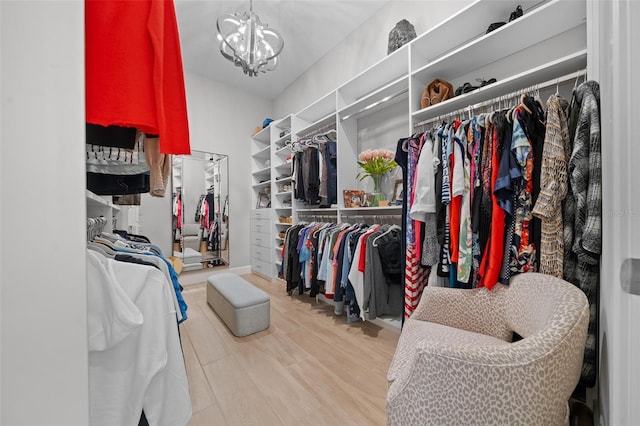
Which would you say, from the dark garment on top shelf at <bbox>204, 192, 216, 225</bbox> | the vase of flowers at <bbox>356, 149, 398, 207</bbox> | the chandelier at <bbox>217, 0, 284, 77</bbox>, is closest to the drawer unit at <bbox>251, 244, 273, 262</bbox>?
the dark garment on top shelf at <bbox>204, 192, 216, 225</bbox>

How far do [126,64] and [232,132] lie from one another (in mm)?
3940

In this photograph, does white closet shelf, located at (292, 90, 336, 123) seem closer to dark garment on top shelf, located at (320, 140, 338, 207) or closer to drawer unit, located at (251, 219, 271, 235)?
dark garment on top shelf, located at (320, 140, 338, 207)

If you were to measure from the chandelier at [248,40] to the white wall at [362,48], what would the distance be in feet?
3.76

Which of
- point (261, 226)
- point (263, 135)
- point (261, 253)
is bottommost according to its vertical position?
point (261, 253)

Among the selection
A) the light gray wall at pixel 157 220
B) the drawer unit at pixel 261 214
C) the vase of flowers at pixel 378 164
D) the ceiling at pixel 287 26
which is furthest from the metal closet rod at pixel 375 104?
the light gray wall at pixel 157 220

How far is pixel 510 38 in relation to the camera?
5.57 feet

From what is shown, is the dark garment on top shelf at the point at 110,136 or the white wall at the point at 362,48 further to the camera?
the white wall at the point at 362,48

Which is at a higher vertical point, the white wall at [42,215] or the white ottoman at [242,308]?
the white wall at [42,215]

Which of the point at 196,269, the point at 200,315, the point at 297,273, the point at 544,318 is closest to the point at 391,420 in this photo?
the point at 544,318

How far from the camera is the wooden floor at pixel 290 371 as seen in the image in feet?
4.44

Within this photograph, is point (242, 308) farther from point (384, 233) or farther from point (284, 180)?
point (284, 180)

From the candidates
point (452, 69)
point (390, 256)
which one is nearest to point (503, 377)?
point (390, 256)

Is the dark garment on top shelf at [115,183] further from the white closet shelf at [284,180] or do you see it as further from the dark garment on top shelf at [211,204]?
the dark garment on top shelf at [211,204]

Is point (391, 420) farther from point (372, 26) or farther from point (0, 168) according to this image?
point (372, 26)
